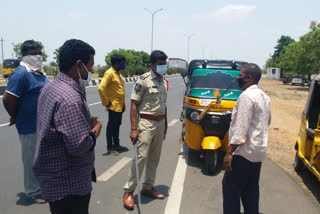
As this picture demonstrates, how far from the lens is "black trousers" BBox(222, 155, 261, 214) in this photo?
9.07ft

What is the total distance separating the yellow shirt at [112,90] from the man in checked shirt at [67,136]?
130 inches

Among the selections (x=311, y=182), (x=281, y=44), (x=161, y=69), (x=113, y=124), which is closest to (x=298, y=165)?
(x=311, y=182)

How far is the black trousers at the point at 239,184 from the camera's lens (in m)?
2.77

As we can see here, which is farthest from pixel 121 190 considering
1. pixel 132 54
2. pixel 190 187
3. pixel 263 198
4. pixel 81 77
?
pixel 132 54

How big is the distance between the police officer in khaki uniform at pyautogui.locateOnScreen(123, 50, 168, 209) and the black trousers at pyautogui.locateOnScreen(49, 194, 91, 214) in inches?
56.7

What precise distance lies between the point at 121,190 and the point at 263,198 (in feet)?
6.82

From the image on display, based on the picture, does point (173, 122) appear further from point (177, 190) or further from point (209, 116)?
point (177, 190)

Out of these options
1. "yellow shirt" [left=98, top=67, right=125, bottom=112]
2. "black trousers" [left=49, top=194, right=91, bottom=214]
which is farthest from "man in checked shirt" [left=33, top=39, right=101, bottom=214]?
"yellow shirt" [left=98, top=67, right=125, bottom=112]

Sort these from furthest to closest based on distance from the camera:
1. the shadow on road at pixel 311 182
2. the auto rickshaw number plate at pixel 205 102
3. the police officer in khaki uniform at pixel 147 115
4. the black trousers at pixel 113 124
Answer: the black trousers at pixel 113 124 < the auto rickshaw number plate at pixel 205 102 < the shadow on road at pixel 311 182 < the police officer in khaki uniform at pixel 147 115

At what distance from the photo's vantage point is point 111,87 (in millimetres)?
5406

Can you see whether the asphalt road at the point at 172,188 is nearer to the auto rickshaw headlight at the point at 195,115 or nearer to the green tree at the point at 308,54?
the auto rickshaw headlight at the point at 195,115

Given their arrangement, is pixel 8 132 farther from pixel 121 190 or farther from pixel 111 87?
Result: pixel 121 190

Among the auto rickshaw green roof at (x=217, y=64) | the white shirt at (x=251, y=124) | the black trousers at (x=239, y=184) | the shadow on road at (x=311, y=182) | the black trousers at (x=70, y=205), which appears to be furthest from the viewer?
the auto rickshaw green roof at (x=217, y=64)

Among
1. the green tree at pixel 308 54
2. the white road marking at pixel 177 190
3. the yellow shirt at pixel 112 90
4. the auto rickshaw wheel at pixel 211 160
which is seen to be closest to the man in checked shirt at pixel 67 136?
the white road marking at pixel 177 190
